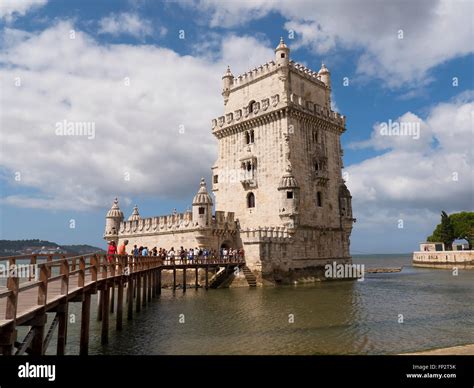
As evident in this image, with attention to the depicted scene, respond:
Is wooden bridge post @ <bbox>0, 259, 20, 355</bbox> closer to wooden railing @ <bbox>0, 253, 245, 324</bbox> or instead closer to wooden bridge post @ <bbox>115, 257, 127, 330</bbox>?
wooden railing @ <bbox>0, 253, 245, 324</bbox>

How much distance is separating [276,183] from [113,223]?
744 inches

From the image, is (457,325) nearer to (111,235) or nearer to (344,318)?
(344,318)

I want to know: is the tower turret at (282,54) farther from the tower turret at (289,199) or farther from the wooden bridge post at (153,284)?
the wooden bridge post at (153,284)

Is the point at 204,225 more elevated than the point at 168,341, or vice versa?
the point at 204,225

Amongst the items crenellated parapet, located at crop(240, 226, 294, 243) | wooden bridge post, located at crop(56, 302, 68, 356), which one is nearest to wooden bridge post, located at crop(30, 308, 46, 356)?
wooden bridge post, located at crop(56, 302, 68, 356)

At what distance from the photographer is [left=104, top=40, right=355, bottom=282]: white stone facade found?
3353 cm

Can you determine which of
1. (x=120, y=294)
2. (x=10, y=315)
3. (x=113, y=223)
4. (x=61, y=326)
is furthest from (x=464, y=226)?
(x=10, y=315)

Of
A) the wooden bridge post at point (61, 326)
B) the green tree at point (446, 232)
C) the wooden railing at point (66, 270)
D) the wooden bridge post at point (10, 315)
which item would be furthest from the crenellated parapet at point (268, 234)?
the green tree at point (446, 232)

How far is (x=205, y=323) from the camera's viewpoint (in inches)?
677

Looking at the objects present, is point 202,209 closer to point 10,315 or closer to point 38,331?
point 38,331

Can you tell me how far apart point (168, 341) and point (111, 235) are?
30561 mm

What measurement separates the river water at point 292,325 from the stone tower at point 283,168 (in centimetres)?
809
